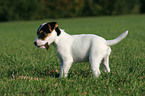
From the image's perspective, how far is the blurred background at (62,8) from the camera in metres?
47.7

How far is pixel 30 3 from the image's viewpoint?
50.2 m

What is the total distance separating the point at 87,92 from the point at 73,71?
4.47 feet

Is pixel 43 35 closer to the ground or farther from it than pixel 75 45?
farther from it

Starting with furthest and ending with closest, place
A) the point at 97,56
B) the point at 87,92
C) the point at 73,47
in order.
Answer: the point at 73,47 < the point at 97,56 < the point at 87,92

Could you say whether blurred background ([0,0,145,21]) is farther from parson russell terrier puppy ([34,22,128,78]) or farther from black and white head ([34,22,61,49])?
black and white head ([34,22,61,49])

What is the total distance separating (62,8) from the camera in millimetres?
55219

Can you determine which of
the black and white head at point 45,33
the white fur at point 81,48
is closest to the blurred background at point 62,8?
the white fur at point 81,48

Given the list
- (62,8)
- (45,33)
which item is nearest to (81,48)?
(45,33)

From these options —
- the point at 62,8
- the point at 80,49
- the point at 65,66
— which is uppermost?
the point at 62,8

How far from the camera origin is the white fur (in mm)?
3676

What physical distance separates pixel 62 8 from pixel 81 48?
52731mm

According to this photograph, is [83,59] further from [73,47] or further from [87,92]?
[87,92]

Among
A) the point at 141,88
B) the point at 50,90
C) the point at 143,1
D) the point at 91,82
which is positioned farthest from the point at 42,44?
the point at 143,1

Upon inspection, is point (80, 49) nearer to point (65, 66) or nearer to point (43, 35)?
point (65, 66)
